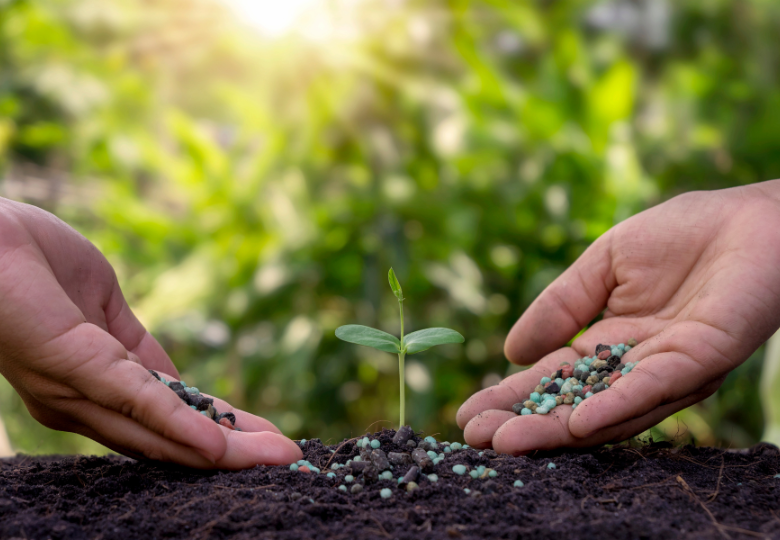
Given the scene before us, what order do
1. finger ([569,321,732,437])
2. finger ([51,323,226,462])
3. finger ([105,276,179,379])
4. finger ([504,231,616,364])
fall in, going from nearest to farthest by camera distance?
finger ([51,323,226,462])
finger ([569,321,732,437])
finger ([105,276,179,379])
finger ([504,231,616,364])

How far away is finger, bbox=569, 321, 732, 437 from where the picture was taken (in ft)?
3.27

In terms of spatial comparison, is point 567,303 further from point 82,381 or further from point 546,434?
point 82,381

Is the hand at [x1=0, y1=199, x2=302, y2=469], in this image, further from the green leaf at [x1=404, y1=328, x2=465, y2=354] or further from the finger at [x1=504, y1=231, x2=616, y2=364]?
the finger at [x1=504, y1=231, x2=616, y2=364]

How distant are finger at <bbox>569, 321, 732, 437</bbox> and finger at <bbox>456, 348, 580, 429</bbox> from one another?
0.21m

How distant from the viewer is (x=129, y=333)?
4.14 feet

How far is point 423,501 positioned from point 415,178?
7.04 ft

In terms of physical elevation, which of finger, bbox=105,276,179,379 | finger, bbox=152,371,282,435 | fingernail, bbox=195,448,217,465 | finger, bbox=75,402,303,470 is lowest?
fingernail, bbox=195,448,217,465

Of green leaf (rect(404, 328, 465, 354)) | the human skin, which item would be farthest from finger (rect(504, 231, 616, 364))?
green leaf (rect(404, 328, 465, 354))

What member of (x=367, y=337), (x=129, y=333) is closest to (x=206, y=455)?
(x=367, y=337)

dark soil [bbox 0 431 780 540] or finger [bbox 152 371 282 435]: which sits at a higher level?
finger [bbox 152 371 282 435]

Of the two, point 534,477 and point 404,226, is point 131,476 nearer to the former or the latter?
point 534,477

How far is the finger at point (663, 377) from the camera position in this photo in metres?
1.00

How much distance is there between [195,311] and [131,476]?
172cm

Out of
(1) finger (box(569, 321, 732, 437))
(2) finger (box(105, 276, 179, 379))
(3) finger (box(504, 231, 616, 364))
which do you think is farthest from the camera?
(3) finger (box(504, 231, 616, 364))
